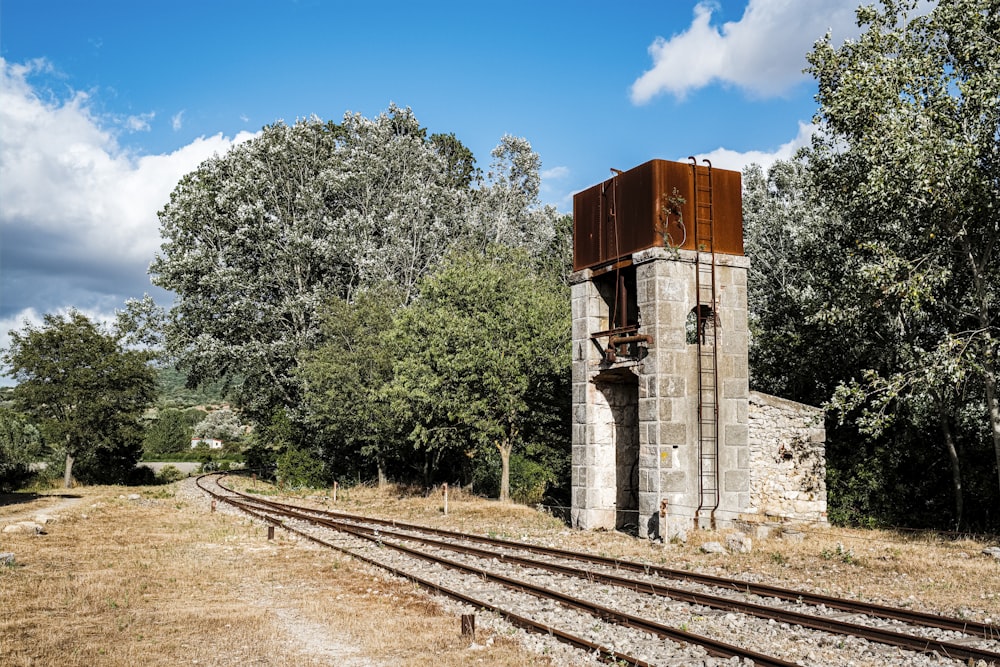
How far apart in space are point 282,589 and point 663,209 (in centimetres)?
1283

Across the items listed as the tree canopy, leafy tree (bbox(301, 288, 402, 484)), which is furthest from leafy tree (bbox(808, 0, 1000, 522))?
the tree canopy

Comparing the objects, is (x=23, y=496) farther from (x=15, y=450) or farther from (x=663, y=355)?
(x=663, y=355)

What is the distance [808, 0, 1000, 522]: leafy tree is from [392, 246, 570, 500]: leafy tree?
10313 millimetres

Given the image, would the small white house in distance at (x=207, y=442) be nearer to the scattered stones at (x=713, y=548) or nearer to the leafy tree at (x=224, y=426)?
the leafy tree at (x=224, y=426)

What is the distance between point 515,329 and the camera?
2912 cm

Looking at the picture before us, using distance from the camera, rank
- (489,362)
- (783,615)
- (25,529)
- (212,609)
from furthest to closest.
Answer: (489,362) → (25,529) → (212,609) → (783,615)

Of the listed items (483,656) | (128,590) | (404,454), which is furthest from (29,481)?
(483,656)

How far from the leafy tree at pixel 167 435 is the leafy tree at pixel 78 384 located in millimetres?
49283

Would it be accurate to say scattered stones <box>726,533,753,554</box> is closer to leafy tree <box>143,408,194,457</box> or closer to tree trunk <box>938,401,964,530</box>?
tree trunk <box>938,401,964,530</box>

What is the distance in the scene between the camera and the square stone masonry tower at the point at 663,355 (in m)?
19.7

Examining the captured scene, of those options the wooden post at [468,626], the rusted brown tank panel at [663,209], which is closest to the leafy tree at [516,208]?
the rusted brown tank panel at [663,209]

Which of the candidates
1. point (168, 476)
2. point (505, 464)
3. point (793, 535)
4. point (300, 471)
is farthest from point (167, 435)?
point (793, 535)

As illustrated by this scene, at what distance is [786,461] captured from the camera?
72.8 feet

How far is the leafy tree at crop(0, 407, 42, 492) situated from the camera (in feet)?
126
